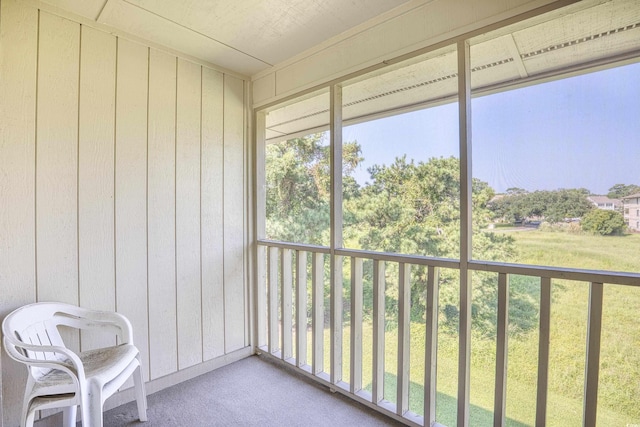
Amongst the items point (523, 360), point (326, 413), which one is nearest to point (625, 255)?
point (523, 360)

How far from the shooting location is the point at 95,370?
4.92 feet

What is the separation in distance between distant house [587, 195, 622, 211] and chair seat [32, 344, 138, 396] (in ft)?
8.06

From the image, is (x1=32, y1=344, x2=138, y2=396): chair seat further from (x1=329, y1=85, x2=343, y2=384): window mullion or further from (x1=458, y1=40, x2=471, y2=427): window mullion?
(x1=458, y1=40, x2=471, y2=427): window mullion

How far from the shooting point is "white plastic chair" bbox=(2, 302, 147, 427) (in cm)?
138

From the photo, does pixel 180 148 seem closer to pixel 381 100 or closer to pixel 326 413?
pixel 381 100

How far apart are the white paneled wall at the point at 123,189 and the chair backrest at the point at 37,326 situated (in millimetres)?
96

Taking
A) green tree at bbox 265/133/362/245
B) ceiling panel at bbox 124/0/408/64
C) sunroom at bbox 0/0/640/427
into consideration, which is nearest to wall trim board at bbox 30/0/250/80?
sunroom at bbox 0/0/640/427

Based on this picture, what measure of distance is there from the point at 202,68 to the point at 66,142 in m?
1.07

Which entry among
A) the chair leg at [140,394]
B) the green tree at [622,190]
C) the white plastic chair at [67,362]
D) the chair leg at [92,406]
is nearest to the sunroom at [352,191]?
the green tree at [622,190]

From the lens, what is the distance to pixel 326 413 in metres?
1.91

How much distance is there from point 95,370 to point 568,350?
235 centimetres

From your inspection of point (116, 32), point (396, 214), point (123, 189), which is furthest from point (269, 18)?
point (396, 214)

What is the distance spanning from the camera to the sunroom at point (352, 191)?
1.49m

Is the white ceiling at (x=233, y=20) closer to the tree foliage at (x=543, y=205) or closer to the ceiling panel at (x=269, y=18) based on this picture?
the ceiling panel at (x=269, y=18)
